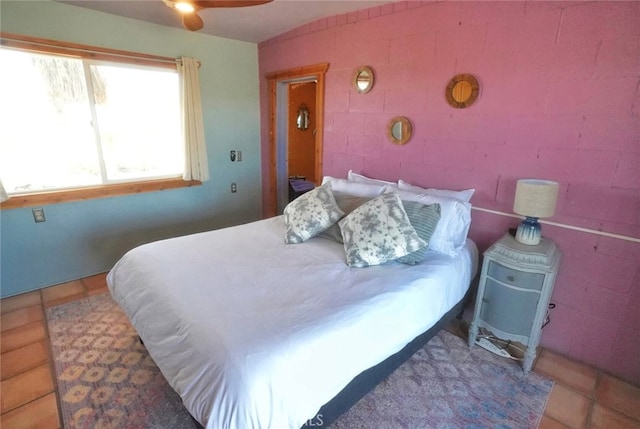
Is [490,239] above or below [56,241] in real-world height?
above

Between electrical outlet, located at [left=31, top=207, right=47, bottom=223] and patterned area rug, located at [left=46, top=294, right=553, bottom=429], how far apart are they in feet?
3.34

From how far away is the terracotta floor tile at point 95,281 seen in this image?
2.86m

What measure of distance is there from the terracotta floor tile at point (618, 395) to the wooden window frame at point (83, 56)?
3.88 metres

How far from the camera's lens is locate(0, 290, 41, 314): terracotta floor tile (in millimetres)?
2498

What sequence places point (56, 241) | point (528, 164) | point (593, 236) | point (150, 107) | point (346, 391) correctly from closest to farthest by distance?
point (346, 391)
point (593, 236)
point (528, 164)
point (56, 241)
point (150, 107)

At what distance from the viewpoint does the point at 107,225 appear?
10.0ft

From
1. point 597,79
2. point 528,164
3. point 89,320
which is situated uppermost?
point 597,79

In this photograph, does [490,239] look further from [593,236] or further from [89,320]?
[89,320]

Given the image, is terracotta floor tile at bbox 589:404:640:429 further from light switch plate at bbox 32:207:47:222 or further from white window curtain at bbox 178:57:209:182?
light switch plate at bbox 32:207:47:222

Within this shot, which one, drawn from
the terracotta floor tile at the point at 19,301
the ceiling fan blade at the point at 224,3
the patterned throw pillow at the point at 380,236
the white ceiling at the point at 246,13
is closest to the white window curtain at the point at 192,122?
the white ceiling at the point at 246,13

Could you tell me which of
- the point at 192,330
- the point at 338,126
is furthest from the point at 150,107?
the point at 192,330

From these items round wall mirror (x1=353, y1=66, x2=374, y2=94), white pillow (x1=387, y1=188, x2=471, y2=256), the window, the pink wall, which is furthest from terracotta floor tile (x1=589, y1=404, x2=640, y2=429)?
the window

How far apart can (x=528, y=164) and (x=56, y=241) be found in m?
3.86

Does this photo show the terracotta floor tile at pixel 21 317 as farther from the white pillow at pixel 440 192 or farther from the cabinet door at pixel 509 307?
the cabinet door at pixel 509 307
